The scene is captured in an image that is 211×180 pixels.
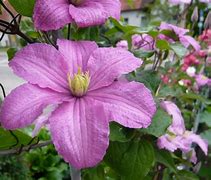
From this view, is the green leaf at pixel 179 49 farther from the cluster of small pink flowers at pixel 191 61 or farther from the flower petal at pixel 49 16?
the cluster of small pink flowers at pixel 191 61

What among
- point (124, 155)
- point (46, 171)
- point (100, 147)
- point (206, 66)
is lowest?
point (46, 171)

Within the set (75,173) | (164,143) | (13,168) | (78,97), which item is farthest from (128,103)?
(13,168)

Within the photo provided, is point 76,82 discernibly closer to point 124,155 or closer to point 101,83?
point 101,83

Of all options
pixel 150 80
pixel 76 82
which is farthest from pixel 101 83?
pixel 150 80

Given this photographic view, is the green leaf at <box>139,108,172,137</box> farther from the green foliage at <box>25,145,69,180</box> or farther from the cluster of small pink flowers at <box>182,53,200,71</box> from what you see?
the green foliage at <box>25,145,69,180</box>

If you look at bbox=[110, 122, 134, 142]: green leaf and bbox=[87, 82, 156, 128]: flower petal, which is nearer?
bbox=[87, 82, 156, 128]: flower petal

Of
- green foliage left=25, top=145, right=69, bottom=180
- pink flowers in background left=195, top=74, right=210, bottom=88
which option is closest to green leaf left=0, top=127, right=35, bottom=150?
pink flowers in background left=195, top=74, right=210, bottom=88

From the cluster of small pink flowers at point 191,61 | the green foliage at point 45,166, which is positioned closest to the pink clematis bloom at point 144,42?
the cluster of small pink flowers at point 191,61
